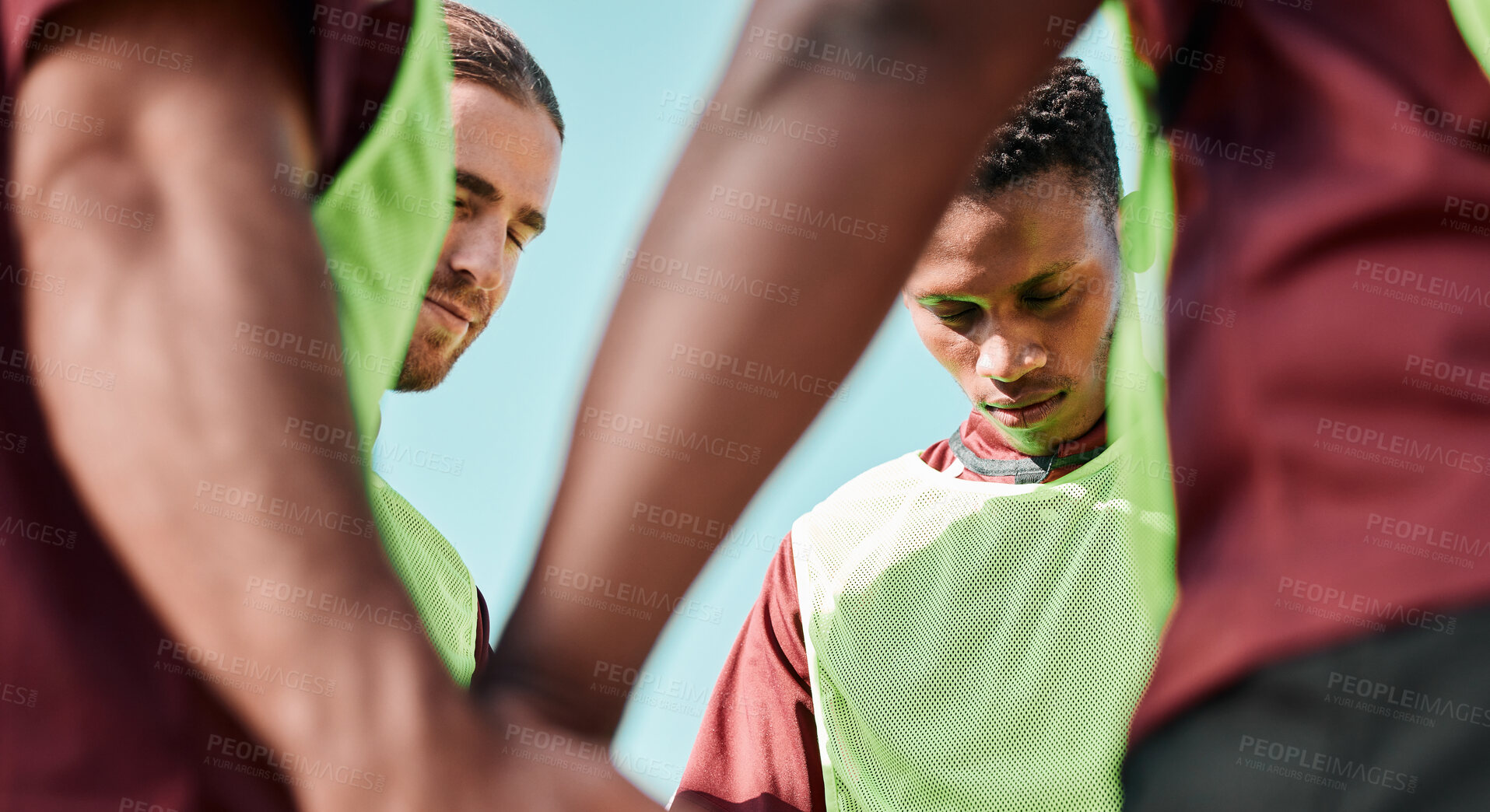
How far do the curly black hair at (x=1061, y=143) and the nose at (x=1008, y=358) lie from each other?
0.72 feet

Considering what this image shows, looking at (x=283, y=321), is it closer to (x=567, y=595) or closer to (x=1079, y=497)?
(x=567, y=595)

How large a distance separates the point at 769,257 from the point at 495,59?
152 cm

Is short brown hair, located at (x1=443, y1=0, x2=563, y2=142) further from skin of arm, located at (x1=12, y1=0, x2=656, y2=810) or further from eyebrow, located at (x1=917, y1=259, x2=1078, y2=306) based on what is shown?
skin of arm, located at (x1=12, y1=0, x2=656, y2=810)

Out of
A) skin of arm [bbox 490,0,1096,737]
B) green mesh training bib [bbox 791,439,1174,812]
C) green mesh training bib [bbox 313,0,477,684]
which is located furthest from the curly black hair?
skin of arm [bbox 490,0,1096,737]

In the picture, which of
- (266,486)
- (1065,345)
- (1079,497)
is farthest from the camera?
(1065,345)

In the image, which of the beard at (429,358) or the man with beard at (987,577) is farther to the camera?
the beard at (429,358)

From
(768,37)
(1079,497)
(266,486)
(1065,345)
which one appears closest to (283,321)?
(266,486)

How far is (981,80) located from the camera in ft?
0.98

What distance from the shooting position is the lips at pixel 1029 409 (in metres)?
1.62

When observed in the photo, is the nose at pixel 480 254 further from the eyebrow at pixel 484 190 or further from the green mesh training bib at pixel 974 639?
the green mesh training bib at pixel 974 639

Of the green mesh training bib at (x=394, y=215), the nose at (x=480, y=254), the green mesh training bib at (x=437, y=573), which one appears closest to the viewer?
the green mesh training bib at (x=394, y=215)

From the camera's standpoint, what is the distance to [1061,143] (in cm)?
168

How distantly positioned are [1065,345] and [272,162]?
1.45 m

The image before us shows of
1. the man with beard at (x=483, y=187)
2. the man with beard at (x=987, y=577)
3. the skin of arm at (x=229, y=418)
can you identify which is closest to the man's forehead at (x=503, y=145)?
the man with beard at (x=483, y=187)
